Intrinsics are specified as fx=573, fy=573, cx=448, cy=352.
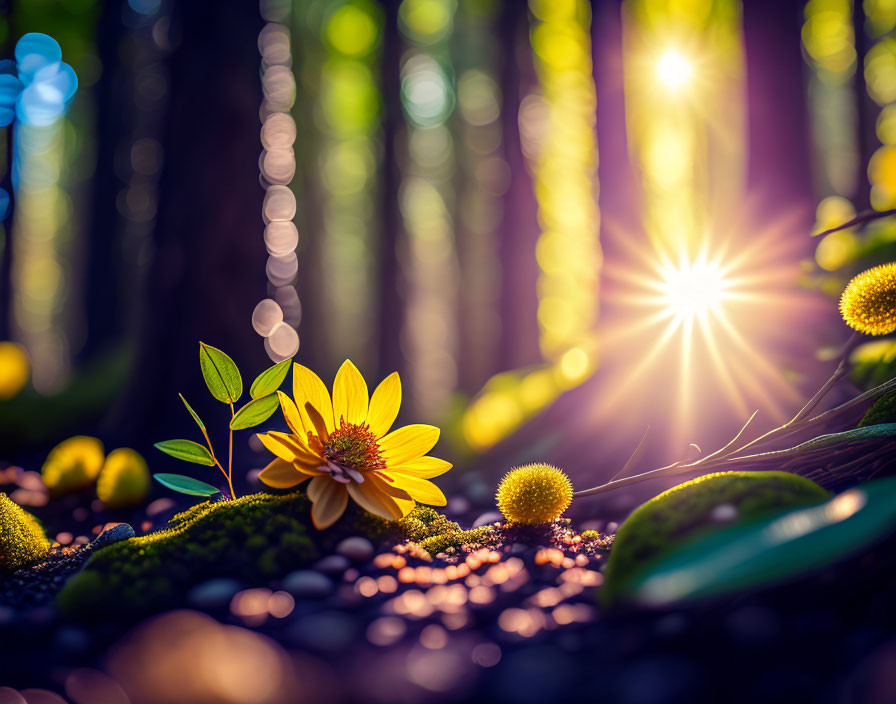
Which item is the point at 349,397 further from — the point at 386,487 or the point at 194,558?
the point at 194,558

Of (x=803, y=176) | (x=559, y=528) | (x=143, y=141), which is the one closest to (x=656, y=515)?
(x=559, y=528)

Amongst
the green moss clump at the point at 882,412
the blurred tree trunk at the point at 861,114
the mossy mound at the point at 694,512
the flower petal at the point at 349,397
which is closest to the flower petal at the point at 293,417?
the flower petal at the point at 349,397

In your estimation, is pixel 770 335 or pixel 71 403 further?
pixel 71 403

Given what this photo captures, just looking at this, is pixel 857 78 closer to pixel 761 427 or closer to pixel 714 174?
pixel 714 174

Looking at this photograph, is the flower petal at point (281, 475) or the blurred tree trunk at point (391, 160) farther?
the blurred tree trunk at point (391, 160)

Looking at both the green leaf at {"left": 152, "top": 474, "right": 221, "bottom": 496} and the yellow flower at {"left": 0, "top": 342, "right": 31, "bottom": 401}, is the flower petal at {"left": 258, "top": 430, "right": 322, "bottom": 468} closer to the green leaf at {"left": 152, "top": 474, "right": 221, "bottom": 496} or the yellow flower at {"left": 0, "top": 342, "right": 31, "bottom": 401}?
the green leaf at {"left": 152, "top": 474, "right": 221, "bottom": 496}

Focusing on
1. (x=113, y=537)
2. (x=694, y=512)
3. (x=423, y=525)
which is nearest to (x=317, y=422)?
(x=423, y=525)

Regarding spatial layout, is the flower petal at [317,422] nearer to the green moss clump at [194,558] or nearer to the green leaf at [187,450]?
the green moss clump at [194,558]
